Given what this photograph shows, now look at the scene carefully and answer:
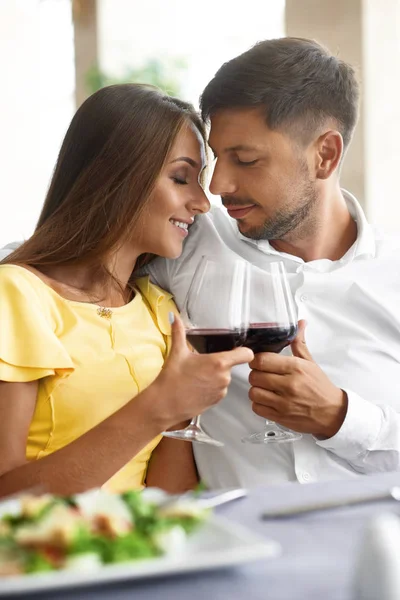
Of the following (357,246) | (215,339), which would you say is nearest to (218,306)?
(215,339)

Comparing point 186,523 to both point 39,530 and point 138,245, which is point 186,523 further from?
point 138,245

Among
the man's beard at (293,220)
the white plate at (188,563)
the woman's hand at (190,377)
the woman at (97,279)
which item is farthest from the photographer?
the man's beard at (293,220)

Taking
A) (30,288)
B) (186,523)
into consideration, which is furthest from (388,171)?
(186,523)

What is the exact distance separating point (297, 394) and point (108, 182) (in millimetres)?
606

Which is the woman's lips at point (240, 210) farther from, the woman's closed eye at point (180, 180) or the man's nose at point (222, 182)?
the woman's closed eye at point (180, 180)

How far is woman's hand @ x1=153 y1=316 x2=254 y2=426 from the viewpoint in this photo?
4.00ft

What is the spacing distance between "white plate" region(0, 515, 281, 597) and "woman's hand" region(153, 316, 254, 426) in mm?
412

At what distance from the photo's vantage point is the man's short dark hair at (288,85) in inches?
76.4

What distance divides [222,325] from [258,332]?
0.08m

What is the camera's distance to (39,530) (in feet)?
2.22

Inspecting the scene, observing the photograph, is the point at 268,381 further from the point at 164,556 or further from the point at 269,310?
the point at 164,556

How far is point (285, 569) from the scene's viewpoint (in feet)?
2.49

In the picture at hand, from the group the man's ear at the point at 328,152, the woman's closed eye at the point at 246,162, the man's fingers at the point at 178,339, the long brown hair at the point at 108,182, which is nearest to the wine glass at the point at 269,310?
the man's fingers at the point at 178,339

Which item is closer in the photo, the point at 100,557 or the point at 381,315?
the point at 100,557
